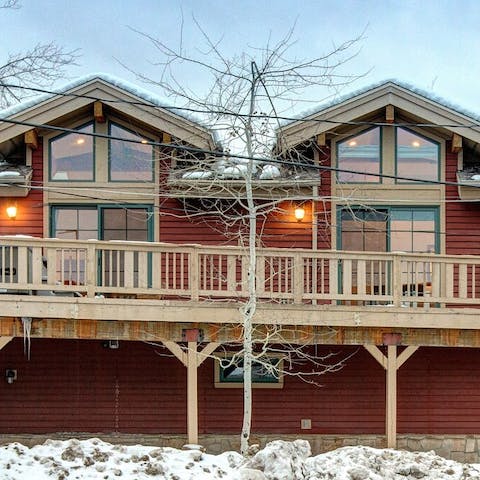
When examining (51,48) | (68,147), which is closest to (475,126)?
(68,147)

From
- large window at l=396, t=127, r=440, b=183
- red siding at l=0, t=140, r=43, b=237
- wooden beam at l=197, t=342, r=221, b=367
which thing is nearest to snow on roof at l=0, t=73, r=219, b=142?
red siding at l=0, t=140, r=43, b=237

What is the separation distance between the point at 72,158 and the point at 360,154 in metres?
5.29

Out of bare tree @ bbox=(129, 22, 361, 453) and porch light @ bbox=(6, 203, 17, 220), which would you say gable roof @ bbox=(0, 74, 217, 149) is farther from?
porch light @ bbox=(6, 203, 17, 220)

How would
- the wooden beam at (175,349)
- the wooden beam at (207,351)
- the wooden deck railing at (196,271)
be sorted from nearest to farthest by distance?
the wooden deck railing at (196,271)
the wooden beam at (175,349)
the wooden beam at (207,351)

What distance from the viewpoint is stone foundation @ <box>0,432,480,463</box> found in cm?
1189

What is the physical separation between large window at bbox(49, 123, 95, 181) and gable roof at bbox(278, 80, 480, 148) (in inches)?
148

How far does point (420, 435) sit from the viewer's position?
12.1m

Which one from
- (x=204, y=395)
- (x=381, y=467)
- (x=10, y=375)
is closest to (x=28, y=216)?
(x=10, y=375)

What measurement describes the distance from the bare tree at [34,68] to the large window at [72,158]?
18.3 ft

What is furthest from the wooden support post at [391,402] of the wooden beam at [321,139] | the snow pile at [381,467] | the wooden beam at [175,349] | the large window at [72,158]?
the large window at [72,158]

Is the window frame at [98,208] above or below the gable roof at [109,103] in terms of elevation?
below

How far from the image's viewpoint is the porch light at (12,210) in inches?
477

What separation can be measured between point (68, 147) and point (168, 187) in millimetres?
1991

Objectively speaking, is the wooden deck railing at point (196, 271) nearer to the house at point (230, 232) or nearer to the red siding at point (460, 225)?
the house at point (230, 232)
